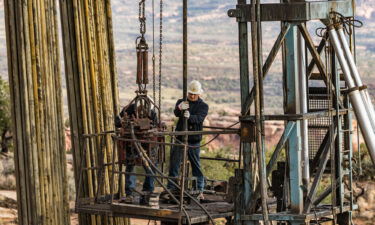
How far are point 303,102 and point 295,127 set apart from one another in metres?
0.43

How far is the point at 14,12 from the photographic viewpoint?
1424cm

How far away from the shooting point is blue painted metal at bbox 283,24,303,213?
12875 mm

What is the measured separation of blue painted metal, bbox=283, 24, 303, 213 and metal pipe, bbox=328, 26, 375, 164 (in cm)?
51

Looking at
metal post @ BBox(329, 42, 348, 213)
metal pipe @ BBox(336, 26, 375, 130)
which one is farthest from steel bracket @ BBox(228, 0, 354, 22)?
metal post @ BBox(329, 42, 348, 213)

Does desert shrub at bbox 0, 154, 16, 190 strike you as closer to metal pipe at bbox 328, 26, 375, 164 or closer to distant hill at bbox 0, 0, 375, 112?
metal pipe at bbox 328, 26, 375, 164

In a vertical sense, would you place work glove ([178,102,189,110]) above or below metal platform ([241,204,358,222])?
above

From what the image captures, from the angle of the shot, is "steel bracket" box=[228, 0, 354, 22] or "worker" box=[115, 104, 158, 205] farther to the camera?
"worker" box=[115, 104, 158, 205]

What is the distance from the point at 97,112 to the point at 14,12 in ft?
7.98

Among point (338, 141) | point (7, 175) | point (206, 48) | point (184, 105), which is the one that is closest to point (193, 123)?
point (184, 105)

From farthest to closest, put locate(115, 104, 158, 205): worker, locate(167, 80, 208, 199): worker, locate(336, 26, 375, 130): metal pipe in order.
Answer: locate(167, 80, 208, 199): worker → locate(115, 104, 158, 205): worker → locate(336, 26, 375, 130): metal pipe

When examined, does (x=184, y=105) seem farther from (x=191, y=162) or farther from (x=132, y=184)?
(x=132, y=184)

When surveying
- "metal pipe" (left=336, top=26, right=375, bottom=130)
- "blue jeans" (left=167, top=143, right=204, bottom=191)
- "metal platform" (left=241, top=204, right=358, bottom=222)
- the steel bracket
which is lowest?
"metal platform" (left=241, top=204, right=358, bottom=222)

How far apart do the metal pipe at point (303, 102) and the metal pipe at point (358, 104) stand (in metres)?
0.57

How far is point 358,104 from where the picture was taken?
1223cm
